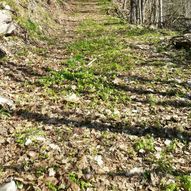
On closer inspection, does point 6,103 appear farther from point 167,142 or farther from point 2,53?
point 167,142

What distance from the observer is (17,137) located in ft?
19.2

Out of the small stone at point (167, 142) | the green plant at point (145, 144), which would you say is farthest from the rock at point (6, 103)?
the small stone at point (167, 142)

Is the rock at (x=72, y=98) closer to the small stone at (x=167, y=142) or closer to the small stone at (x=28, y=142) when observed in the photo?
the small stone at (x=28, y=142)

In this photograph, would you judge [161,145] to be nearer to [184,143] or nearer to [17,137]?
[184,143]

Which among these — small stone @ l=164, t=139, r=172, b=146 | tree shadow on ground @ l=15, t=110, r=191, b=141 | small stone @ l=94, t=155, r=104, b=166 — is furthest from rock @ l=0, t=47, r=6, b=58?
small stone @ l=164, t=139, r=172, b=146

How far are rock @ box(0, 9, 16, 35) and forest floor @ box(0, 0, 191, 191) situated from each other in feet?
2.26

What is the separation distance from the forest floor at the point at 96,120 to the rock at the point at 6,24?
0.69 meters

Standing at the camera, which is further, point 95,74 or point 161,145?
point 95,74

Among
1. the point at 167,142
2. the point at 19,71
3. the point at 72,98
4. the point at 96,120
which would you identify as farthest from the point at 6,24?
the point at 167,142

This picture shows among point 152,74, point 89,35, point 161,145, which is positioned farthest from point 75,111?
point 89,35

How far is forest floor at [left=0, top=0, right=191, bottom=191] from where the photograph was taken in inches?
200

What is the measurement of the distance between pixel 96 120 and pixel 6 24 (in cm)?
556

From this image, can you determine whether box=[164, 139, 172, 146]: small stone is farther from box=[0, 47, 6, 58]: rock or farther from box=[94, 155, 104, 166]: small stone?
box=[0, 47, 6, 58]: rock

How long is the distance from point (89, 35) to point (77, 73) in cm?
666
